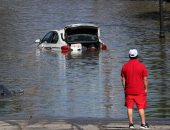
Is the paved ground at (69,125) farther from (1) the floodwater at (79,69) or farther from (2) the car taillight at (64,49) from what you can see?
(2) the car taillight at (64,49)

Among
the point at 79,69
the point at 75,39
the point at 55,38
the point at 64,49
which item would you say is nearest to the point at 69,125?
the point at 79,69

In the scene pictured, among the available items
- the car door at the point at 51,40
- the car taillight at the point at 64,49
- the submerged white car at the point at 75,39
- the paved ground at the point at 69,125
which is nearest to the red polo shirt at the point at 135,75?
the paved ground at the point at 69,125

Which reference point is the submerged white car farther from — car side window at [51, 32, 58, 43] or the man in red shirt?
the man in red shirt

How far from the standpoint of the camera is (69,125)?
14.5 metres

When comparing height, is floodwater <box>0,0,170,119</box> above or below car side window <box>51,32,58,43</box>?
below

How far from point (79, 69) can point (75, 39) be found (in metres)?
9.01

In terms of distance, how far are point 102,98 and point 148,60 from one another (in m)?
11.5

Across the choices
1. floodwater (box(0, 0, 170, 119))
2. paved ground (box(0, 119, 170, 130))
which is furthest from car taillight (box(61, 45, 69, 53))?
paved ground (box(0, 119, 170, 130))

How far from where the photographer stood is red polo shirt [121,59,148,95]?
45.8ft

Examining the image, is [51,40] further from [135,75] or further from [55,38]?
[135,75]

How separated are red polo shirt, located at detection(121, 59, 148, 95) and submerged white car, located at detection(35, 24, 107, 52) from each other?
76.3ft

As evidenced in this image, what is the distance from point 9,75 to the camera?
2778 cm

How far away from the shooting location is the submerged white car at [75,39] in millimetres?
37781

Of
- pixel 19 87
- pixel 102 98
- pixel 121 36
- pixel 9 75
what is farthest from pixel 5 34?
pixel 102 98
